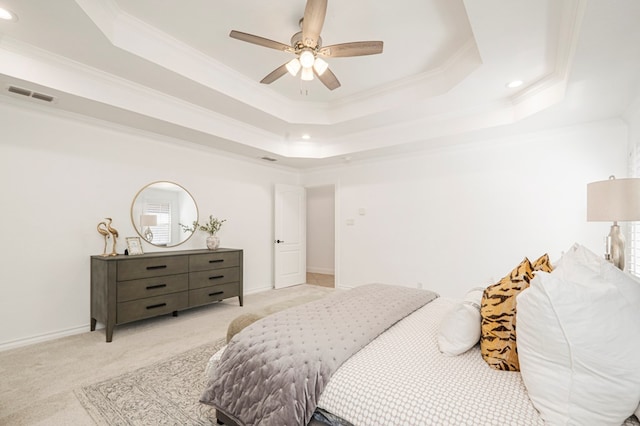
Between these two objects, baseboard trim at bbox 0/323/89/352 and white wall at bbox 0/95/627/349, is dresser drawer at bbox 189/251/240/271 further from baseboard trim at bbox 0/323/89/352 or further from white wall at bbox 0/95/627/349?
baseboard trim at bbox 0/323/89/352

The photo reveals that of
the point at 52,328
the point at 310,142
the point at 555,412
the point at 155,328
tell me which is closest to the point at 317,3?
the point at 555,412

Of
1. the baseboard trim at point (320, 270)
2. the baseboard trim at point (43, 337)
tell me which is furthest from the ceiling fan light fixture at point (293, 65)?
the baseboard trim at point (320, 270)

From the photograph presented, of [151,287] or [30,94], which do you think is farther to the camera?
[151,287]

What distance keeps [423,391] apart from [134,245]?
144 inches

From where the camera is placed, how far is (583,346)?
942 millimetres

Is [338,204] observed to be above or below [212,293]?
above

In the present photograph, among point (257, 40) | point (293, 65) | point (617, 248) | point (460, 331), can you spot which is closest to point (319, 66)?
point (293, 65)

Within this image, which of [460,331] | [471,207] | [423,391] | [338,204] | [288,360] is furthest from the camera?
[338,204]

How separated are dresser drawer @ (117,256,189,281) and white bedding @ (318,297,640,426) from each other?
9.16 feet

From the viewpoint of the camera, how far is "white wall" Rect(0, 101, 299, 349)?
9.32 ft

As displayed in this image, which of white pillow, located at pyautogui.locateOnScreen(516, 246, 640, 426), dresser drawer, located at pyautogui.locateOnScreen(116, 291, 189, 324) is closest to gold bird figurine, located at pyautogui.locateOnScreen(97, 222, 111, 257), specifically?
dresser drawer, located at pyautogui.locateOnScreen(116, 291, 189, 324)

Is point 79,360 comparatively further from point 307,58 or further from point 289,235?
point 289,235

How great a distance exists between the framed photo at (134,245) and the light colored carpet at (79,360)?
853mm

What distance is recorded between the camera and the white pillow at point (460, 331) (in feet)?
4.70
